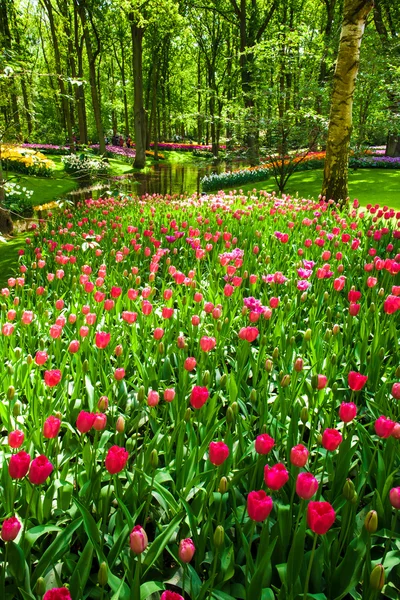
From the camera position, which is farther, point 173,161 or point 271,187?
point 173,161

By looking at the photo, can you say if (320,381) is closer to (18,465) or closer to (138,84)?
(18,465)

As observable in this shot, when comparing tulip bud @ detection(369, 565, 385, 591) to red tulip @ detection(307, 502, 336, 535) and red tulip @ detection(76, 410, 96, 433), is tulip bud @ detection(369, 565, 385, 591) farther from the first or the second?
red tulip @ detection(76, 410, 96, 433)

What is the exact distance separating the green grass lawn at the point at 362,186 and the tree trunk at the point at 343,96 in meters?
3.50

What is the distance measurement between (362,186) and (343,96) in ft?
26.9

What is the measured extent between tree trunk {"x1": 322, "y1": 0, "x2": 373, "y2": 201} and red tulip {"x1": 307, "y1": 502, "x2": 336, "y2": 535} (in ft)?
26.6

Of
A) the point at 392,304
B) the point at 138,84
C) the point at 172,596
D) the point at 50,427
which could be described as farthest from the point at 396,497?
the point at 138,84

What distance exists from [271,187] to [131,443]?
14875 millimetres

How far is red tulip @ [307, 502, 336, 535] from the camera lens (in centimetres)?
112

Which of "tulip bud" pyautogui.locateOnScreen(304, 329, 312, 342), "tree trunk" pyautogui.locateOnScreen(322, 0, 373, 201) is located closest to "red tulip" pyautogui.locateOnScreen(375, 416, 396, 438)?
"tulip bud" pyautogui.locateOnScreen(304, 329, 312, 342)

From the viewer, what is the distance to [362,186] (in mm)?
15688

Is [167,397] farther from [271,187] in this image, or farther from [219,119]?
[271,187]

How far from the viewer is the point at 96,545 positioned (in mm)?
1375

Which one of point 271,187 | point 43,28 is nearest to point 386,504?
point 271,187

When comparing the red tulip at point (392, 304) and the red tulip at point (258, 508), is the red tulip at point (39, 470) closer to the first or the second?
the red tulip at point (258, 508)
